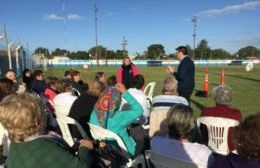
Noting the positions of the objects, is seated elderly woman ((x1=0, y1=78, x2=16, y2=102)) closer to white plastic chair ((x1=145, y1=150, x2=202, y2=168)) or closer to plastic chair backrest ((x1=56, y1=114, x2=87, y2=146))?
plastic chair backrest ((x1=56, y1=114, x2=87, y2=146))

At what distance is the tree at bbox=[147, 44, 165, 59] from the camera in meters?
129

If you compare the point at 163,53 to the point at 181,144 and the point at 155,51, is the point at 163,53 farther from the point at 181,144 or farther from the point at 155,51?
the point at 181,144

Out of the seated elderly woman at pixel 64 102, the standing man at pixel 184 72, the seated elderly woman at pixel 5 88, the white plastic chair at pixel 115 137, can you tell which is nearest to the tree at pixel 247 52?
the standing man at pixel 184 72

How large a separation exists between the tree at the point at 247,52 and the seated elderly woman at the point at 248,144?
5271 inches

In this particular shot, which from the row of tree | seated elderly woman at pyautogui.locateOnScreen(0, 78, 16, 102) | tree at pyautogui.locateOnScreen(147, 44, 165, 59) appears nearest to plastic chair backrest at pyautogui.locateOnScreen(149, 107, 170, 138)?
seated elderly woman at pyautogui.locateOnScreen(0, 78, 16, 102)

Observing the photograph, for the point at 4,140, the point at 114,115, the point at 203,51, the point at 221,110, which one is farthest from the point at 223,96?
the point at 203,51

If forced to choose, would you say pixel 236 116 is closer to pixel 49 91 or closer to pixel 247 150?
pixel 247 150

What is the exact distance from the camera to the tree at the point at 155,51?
12925 cm

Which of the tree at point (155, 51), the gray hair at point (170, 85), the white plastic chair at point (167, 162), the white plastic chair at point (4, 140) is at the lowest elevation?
the white plastic chair at point (4, 140)

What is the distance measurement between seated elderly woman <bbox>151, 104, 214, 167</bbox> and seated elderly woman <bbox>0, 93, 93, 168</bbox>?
3.31ft

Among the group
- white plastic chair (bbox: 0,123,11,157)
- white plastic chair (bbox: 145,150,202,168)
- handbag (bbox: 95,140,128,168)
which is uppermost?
white plastic chair (bbox: 145,150,202,168)

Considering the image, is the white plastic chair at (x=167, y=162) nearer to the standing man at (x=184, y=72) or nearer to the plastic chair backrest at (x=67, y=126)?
the plastic chair backrest at (x=67, y=126)

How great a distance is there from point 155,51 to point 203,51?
713 inches

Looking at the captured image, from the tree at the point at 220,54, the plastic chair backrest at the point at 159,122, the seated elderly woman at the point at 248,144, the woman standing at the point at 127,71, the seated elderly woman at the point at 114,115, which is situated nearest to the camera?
the seated elderly woman at the point at 248,144
